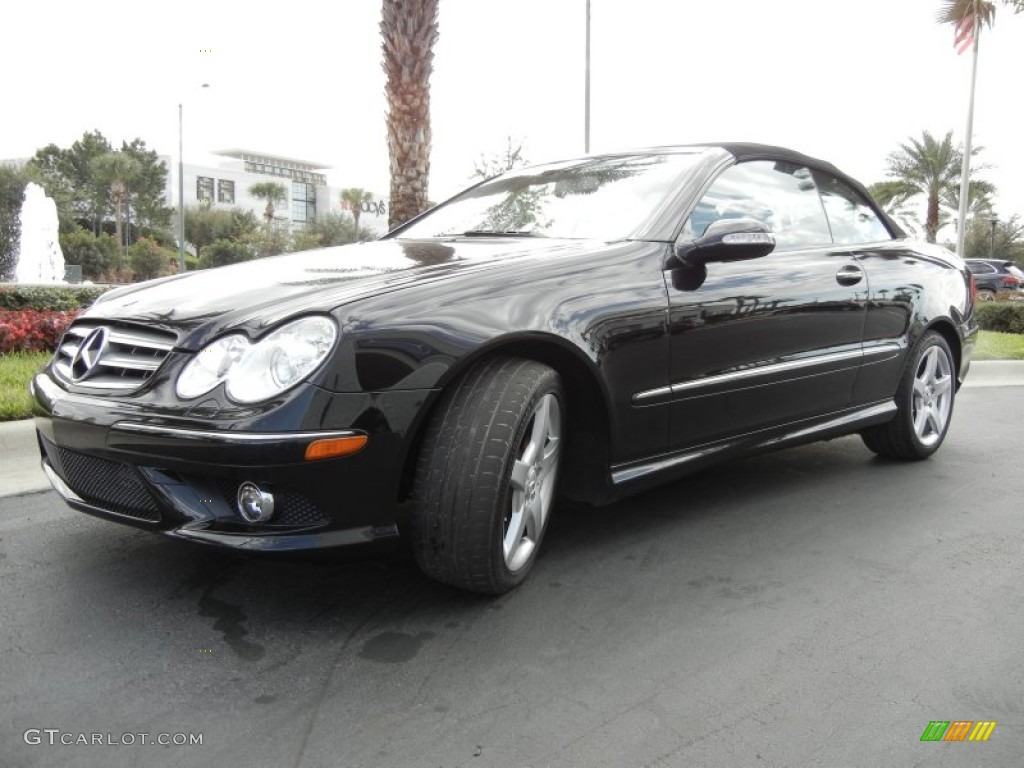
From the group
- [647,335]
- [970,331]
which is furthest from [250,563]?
[970,331]

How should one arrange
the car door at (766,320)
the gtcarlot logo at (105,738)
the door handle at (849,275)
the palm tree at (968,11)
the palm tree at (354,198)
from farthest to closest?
the palm tree at (354,198), the palm tree at (968,11), the door handle at (849,275), the car door at (766,320), the gtcarlot logo at (105,738)

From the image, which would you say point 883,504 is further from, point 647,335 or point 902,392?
point 647,335

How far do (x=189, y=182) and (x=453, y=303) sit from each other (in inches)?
4134

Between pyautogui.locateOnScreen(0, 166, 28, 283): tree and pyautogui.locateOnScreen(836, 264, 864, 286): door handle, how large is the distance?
183ft

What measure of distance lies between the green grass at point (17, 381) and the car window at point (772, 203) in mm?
2689

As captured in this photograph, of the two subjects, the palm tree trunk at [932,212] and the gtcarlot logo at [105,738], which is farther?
the palm tree trunk at [932,212]

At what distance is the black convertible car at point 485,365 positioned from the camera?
8.19 feet

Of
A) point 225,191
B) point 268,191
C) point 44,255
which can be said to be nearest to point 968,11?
point 44,255

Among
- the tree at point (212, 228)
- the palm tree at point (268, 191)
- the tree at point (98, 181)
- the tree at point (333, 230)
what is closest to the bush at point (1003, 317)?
the tree at point (333, 230)

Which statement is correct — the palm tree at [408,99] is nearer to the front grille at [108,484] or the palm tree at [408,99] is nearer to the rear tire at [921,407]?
the rear tire at [921,407]

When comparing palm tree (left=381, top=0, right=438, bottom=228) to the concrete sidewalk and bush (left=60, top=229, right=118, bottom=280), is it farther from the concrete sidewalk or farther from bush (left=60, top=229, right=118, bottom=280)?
bush (left=60, top=229, right=118, bottom=280)

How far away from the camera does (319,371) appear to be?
2459mm

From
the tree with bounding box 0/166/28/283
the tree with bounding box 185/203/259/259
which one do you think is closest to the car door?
the tree with bounding box 0/166/28/283

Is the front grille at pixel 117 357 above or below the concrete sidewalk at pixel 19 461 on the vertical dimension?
above
